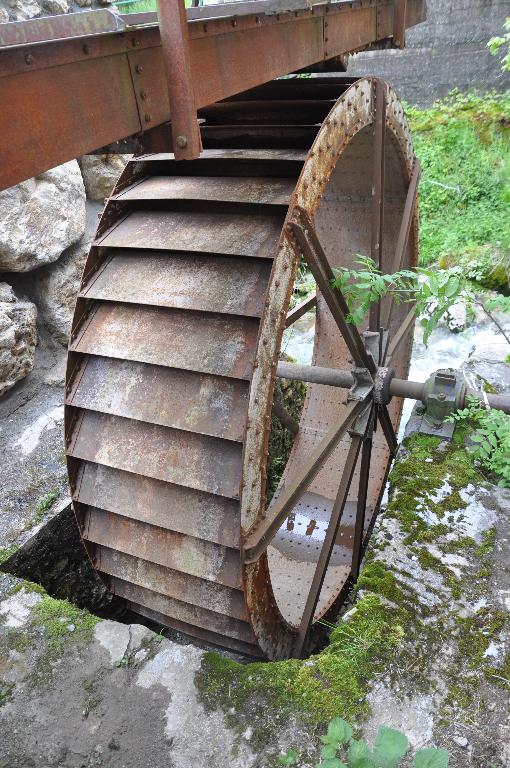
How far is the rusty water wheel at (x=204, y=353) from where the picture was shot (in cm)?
250

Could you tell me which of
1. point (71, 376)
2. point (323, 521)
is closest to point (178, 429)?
point (71, 376)

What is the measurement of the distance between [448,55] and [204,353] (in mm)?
9678

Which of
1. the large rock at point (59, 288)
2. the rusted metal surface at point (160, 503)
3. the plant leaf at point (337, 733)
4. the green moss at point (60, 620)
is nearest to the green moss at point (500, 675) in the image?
the plant leaf at point (337, 733)

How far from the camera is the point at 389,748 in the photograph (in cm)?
149

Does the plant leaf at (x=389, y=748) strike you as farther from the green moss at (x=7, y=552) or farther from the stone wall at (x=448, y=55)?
the stone wall at (x=448, y=55)

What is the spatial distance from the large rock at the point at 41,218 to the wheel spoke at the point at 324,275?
183 centimetres

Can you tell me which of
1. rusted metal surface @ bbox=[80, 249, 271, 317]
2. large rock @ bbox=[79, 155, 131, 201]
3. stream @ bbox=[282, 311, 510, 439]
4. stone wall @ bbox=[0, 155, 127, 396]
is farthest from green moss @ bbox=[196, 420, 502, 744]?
stream @ bbox=[282, 311, 510, 439]

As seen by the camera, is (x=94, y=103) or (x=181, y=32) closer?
(x=94, y=103)

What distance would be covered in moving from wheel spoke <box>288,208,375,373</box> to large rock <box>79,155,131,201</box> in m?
2.26

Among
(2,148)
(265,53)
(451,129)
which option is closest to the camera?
(2,148)

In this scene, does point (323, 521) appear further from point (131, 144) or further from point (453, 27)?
point (453, 27)

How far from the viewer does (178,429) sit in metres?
2.65

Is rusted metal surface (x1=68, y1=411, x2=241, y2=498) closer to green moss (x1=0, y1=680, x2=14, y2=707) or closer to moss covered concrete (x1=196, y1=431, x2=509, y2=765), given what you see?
moss covered concrete (x1=196, y1=431, x2=509, y2=765)

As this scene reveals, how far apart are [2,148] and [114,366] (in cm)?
178
